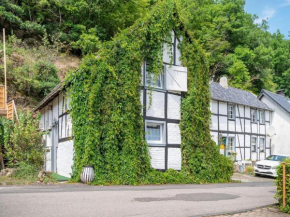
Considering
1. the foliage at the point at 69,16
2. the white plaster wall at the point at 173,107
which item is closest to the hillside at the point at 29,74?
the foliage at the point at 69,16

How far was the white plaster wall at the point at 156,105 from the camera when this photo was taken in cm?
1578

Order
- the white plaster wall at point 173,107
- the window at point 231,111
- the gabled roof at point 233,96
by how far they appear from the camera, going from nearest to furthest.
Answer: the white plaster wall at point 173,107
the gabled roof at point 233,96
the window at point 231,111

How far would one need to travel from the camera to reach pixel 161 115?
16.1 meters

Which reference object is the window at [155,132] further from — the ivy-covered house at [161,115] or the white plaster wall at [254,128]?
the white plaster wall at [254,128]

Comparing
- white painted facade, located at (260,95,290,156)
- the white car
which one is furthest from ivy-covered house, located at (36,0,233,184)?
white painted facade, located at (260,95,290,156)

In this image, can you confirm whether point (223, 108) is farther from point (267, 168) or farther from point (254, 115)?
point (267, 168)

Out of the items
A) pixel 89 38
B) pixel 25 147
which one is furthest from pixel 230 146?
pixel 89 38

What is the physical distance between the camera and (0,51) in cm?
2797

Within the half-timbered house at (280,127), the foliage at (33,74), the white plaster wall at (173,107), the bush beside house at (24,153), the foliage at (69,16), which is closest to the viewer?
the bush beside house at (24,153)

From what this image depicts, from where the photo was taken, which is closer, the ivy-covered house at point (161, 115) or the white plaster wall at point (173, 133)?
the ivy-covered house at point (161, 115)

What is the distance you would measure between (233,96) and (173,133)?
13021 mm

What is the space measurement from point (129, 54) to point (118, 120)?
3.06 meters

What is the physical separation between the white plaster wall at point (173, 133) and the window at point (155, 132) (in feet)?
1.05

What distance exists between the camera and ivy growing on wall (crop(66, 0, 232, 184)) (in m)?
13.9
